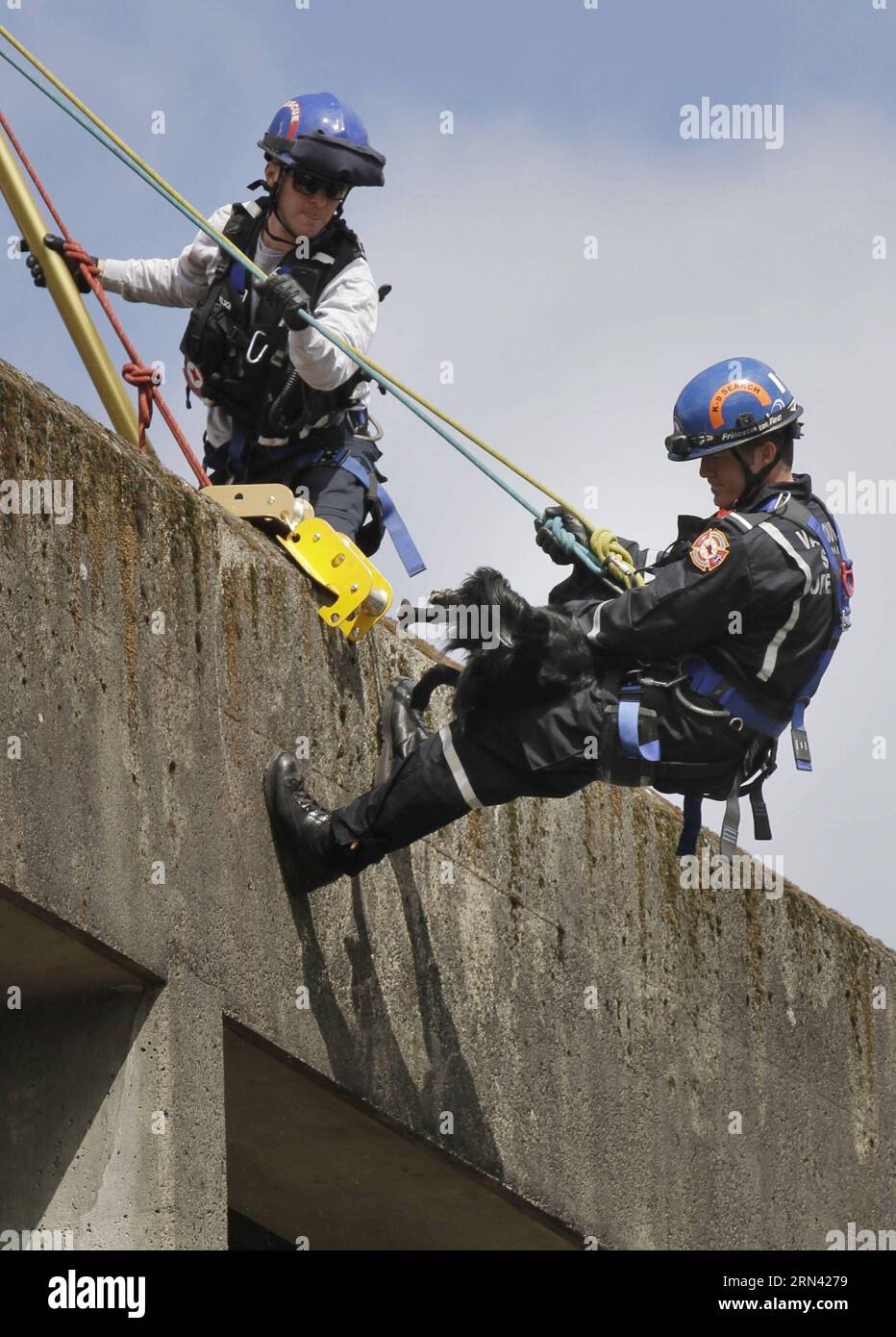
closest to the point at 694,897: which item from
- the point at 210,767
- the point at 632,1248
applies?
the point at 632,1248

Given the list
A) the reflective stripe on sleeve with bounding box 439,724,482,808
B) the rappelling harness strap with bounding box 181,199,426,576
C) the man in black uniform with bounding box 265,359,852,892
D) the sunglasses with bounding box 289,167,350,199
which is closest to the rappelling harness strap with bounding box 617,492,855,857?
the man in black uniform with bounding box 265,359,852,892

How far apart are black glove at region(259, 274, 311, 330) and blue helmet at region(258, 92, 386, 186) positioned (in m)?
0.79

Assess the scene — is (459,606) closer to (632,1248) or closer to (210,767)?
(210,767)

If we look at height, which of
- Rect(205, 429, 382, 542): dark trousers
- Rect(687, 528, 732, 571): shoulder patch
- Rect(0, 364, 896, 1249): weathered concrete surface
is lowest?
Rect(0, 364, 896, 1249): weathered concrete surface

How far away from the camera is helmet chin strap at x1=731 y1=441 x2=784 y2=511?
786 centimetres

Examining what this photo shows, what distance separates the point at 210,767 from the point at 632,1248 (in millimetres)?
2870

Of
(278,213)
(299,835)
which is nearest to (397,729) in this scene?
(299,835)

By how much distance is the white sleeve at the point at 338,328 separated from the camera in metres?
8.02

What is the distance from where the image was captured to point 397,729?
318 inches

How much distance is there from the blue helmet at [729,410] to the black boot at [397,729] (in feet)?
4.02

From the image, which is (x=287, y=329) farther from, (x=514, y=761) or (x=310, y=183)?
(x=514, y=761)

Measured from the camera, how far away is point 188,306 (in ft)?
29.5

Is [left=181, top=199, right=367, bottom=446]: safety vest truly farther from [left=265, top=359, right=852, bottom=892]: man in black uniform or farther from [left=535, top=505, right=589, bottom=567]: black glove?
[left=265, top=359, right=852, bottom=892]: man in black uniform

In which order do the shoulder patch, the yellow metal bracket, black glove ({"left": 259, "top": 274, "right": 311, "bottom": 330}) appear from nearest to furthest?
the shoulder patch → black glove ({"left": 259, "top": 274, "right": 311, "bottom": 330}) → the yellow metal bracket
